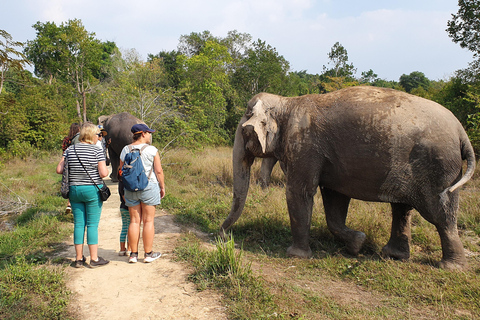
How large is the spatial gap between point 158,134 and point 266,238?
8001 millimetres

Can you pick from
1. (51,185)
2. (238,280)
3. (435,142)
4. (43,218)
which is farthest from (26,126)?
(435,142)

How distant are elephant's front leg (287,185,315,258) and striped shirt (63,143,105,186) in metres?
2.77

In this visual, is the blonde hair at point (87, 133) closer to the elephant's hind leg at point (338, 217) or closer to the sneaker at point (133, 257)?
the sneaker at point (133, 257)

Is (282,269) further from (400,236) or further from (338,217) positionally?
(400,236)

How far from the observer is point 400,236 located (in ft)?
16.7

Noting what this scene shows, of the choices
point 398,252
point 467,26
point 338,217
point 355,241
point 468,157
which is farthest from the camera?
point 467,26

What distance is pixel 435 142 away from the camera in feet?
13.8

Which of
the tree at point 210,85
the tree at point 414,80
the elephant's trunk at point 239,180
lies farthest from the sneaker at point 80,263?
the tree at point 414,80

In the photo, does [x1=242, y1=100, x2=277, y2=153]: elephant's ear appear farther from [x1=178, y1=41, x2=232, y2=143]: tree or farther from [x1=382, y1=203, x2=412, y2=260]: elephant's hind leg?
[x1=178, y1=41, x2=232, y2=143]: tree

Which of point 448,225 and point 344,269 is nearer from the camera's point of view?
point 448,225

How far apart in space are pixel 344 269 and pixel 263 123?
2449 millimetres

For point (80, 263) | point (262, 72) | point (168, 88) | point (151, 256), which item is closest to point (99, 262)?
point (80, 263)

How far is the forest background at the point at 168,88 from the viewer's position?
1280cm

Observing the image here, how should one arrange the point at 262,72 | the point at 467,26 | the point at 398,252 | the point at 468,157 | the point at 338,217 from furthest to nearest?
the point at 262,72
the point at 467,26
the point at 338,217
the point at 398,252
the point at 468,157
